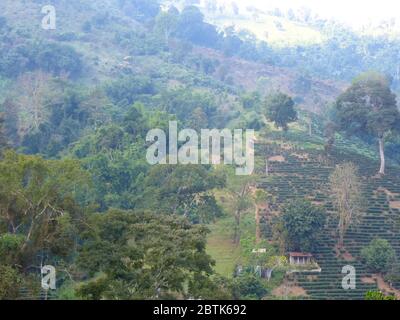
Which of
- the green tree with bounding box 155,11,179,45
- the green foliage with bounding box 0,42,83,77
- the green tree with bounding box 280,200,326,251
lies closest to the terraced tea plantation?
the green tree with bounding box 280,200,326,251

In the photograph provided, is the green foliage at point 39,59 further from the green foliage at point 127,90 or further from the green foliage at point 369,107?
the green foliage at point 369,107

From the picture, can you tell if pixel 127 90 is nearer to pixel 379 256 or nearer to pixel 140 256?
pixel 379 256

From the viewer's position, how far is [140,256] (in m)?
16.3

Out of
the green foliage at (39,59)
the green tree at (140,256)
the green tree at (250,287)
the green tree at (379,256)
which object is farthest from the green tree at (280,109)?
the green foliage at (39,59)

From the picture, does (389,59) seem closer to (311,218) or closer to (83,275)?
(311,218)

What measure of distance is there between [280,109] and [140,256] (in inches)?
811

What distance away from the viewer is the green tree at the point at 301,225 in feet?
80.6

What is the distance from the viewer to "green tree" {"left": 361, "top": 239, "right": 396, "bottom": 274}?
24750 mm

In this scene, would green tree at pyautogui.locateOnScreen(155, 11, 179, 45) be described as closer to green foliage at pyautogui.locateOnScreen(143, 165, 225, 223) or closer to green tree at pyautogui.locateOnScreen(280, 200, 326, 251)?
green foliage at pyautogui.locateOnScreen(143, 165, 225, 223)

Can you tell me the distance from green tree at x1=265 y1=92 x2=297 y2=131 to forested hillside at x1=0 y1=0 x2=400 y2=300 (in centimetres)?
8

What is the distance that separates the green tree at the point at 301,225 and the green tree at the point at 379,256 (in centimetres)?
208

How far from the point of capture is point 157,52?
2304 inches
